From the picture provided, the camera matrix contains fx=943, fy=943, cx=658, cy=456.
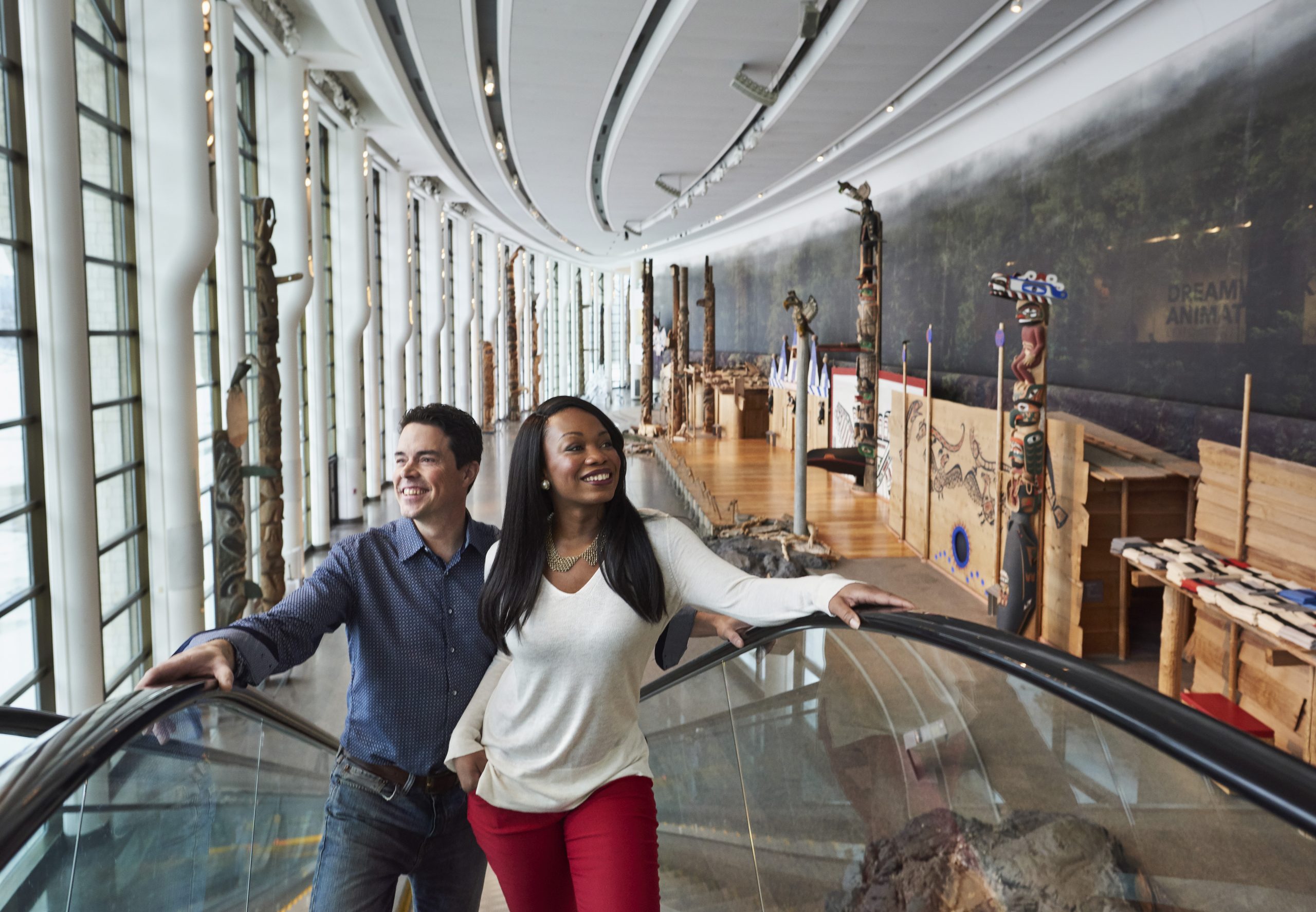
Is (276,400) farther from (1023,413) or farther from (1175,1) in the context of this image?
(1175,1)

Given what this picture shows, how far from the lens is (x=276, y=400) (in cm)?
860

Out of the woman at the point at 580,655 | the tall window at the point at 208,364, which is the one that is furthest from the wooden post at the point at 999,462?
the tall window at the point at 208,364

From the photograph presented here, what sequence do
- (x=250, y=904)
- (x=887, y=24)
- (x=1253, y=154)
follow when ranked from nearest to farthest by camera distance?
(x=250, y=904) < (x=1253, y=154) < (x=887, y=24)

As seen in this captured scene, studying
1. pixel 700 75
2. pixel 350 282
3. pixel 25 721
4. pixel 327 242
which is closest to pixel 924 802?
pixel 25 721

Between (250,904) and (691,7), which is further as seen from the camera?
(691,7)

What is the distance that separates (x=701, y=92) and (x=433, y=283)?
10133mm

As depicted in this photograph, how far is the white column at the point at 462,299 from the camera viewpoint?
24.7 m

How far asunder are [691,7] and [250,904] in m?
8.91

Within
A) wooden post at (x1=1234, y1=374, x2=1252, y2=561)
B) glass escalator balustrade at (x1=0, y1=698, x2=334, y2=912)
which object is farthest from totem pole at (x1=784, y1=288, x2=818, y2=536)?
glass escalator balustrade at (x1=0, y1=698, x2=334, y2=912)

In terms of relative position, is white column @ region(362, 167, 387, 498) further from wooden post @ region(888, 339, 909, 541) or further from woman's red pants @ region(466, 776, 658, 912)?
woman's red pants @ region(466, 776, 658, 912)

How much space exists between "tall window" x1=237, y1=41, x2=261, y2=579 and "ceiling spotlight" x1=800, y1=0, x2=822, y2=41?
20.3ft

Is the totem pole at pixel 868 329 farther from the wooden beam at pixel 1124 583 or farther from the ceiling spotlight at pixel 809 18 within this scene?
the wooden beam at pixel 1124 583

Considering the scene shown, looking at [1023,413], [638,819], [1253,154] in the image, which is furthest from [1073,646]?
[638,819]

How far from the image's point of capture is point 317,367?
12.3 meters
